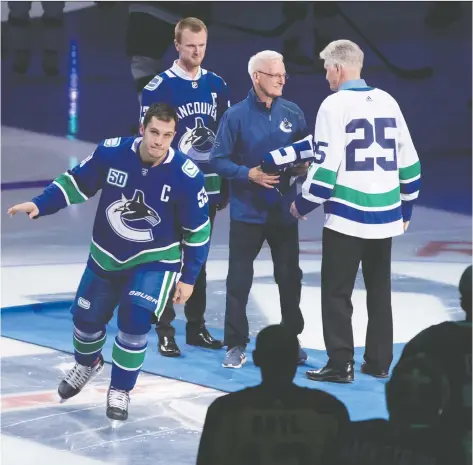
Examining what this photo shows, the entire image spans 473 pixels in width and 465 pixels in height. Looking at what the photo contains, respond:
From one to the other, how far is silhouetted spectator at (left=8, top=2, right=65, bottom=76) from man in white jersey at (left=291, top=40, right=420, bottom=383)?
698 cm

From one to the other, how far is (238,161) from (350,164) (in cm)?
71

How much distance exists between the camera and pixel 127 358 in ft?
17.7

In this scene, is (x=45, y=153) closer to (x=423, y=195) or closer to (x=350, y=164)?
(x=423, y=195)

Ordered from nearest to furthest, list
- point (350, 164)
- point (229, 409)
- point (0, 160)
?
point (229, 409), point (350, 164), point (0, 160)

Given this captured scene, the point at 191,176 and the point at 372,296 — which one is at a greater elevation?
the point at 191,176

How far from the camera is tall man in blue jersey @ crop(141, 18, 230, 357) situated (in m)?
6.50

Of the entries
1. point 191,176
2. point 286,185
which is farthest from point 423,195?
point 191,176

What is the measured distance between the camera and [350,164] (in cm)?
585

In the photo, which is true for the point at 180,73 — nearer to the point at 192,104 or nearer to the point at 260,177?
the point at 192,104

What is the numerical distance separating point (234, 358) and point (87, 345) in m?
0.93

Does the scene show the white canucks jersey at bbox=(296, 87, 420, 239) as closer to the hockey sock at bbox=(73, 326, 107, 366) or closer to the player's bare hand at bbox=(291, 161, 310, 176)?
the player's bare hand at bbox=(291, 161, 310, 176)

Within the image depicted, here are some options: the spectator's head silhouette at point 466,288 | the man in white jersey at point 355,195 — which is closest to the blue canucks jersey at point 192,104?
the man in white jersey at point 355,195

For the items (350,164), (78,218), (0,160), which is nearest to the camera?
(350,164)

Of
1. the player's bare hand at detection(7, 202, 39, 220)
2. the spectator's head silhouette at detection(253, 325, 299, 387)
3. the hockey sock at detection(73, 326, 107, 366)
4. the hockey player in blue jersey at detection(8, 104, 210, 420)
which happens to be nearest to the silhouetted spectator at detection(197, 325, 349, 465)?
the spectator's head silhouette at detection(253, 325, 299, 387)
